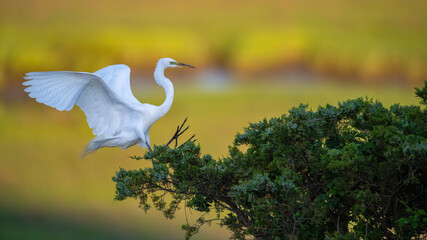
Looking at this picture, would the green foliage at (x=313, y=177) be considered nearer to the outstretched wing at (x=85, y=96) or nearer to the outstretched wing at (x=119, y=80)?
the outstretched wing at (x=85, y=96)

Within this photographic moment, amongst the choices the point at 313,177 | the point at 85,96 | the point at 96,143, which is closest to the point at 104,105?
the point at 85,96

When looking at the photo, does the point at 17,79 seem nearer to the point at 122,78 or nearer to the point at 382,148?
the point at 122,78

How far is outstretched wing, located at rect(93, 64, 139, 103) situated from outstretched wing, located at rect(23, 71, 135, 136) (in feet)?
0.44

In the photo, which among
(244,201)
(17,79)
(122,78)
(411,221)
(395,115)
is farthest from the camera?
(17,79)

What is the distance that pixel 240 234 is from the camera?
108 inches

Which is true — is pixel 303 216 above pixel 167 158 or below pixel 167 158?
below

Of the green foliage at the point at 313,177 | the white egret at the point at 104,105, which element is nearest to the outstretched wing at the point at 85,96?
the white egret at the point at 104,105

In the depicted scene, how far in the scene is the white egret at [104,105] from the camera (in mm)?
3234

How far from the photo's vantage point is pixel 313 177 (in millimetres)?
2742

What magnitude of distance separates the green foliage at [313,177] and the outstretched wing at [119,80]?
991mm

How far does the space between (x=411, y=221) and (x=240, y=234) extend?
810 millimetres

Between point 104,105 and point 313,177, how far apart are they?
1.44 meters

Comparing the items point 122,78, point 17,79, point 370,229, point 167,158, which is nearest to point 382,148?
point 370,229

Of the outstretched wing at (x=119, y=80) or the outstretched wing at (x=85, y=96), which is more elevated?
the outstretched wing at (x=119, y=80)
